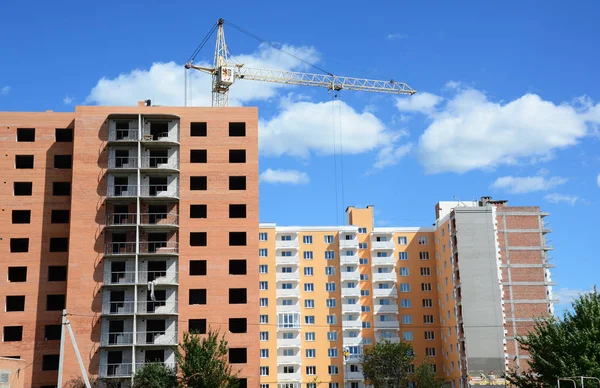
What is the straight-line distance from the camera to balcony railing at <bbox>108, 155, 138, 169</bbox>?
90.4 m

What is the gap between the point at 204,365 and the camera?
77812 mm

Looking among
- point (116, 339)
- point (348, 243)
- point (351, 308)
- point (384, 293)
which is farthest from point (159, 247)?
point (384, 293)

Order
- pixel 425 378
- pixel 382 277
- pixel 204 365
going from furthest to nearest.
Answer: pixel 382 277, pixel 425 378, pixel 204 365

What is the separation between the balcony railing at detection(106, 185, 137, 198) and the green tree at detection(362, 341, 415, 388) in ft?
161

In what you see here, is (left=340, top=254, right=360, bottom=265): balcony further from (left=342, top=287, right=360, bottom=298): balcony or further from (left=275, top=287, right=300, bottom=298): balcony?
(left=275, top=287, right=300, bottom=298): balcony

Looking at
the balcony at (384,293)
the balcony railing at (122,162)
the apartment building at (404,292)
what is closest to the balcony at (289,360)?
the apartment building at (404,292)

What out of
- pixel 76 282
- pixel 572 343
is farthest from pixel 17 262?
pixel 572 343

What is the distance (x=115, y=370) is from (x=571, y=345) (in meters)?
47.0

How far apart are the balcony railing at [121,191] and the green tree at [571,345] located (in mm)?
46766

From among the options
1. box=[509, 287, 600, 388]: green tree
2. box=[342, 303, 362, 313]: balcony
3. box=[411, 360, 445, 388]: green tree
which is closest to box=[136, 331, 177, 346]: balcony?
box=[509, 287, 600, 388]: green tree

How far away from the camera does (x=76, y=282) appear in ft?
283

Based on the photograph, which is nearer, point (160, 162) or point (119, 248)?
point (119, 248)

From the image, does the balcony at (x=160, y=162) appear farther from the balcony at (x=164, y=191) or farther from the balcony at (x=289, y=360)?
the balcony at (x=289, y=360)

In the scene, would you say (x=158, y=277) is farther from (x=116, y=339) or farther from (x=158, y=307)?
(x=116, y=339)
